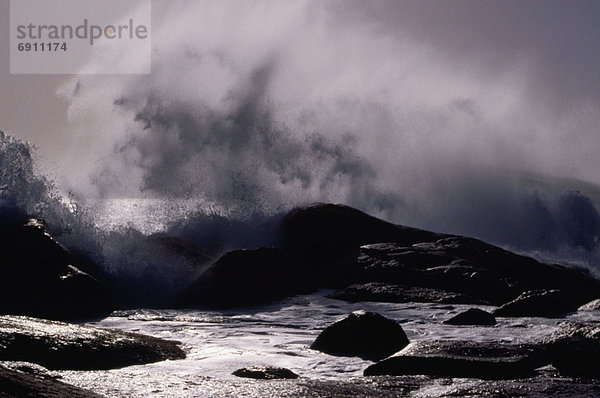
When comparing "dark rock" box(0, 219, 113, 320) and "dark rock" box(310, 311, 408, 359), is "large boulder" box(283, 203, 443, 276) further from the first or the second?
"dark rock" box(310, 311, 408, 359)

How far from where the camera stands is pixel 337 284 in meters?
12.2

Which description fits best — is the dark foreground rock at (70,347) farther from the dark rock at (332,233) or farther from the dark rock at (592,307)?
the dark rock at (332,233)

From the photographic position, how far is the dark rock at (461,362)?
5734 mm

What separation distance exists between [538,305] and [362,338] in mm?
3439

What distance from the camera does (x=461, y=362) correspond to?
580 centimetres

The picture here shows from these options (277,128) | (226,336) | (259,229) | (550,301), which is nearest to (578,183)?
(277,128)

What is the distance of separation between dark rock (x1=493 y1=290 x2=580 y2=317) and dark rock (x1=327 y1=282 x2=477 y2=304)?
1197mm

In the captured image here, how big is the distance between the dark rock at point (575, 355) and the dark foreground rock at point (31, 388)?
12.3ft

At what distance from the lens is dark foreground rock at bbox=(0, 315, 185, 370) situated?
571 centimetres

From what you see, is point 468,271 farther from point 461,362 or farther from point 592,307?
point 461,362

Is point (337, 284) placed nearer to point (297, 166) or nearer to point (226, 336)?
point (226, 336)

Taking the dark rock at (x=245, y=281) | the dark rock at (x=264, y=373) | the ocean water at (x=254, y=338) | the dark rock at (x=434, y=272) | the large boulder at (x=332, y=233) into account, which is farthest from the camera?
the large boulder at (x=332, y=233)

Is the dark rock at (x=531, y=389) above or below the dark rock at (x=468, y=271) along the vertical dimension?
below

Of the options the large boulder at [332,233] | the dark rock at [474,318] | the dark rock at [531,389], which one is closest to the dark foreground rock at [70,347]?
the dark rock at [531,389]
